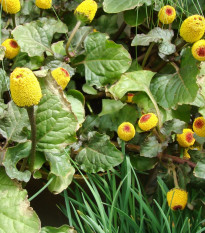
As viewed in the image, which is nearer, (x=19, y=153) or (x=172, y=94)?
(x=19, y=153)

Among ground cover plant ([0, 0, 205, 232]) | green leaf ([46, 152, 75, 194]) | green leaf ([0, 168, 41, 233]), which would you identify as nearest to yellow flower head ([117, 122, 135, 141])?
ground cover plant ([0, 0, 205, 232])

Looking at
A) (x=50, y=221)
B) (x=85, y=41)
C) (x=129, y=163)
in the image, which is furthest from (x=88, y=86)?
(x=50, y=221)

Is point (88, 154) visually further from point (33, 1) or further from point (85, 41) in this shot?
point (33, 1)

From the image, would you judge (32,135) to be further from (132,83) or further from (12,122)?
(132,83)

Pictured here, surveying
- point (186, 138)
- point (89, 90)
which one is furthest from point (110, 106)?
point (186, 138)

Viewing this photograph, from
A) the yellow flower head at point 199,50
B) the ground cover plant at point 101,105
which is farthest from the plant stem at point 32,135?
the yellow flower head at point 199,50

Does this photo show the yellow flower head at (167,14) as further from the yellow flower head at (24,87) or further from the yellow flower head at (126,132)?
the yellow flower head at (24,87)

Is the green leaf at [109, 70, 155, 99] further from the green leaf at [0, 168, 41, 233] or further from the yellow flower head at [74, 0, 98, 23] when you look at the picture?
the green leaf at [0, 168, 41, 233]
